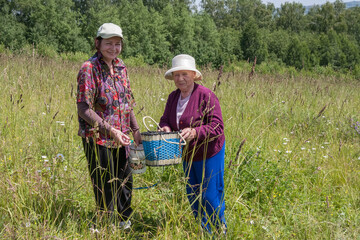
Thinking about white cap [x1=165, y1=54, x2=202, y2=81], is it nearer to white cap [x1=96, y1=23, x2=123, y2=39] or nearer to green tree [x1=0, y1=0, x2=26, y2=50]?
white cap [x1=96, y1=23, x2=123, y2=39]

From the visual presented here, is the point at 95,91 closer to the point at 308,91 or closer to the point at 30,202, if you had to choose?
the point at 30,202

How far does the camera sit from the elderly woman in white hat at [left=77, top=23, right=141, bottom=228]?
220cm

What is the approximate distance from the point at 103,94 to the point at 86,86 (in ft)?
0.48

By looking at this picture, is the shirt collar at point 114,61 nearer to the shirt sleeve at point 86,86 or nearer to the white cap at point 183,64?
the shirt sleeve at point 86,86

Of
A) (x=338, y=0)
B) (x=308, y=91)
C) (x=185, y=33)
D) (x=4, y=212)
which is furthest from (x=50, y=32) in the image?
(x=338, y=0)

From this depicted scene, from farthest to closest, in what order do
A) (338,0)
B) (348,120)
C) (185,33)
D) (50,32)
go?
(338,0)
(185,33)
(50,32)
(348,120)

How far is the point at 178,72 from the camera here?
7.70ft

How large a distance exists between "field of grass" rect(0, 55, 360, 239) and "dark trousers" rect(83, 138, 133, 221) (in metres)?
0.11

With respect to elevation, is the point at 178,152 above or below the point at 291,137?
above

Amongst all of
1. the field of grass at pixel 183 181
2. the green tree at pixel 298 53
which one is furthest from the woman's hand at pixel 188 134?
the green tree at pixel 298 53

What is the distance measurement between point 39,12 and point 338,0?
81542 mm

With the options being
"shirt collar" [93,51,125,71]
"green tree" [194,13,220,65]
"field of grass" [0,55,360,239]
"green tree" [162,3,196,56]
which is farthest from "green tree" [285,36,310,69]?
"shirt collar" [93,51,125,71]

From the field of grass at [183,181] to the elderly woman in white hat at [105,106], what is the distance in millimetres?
160

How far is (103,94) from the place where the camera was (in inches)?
90.7
